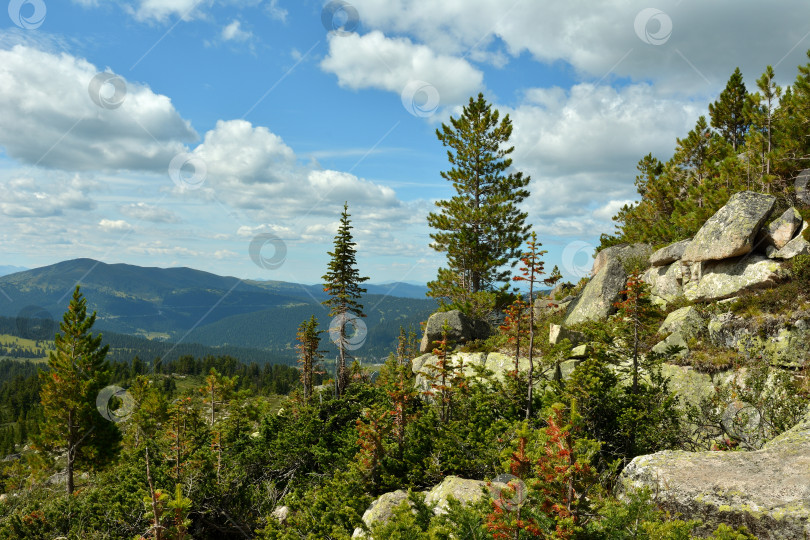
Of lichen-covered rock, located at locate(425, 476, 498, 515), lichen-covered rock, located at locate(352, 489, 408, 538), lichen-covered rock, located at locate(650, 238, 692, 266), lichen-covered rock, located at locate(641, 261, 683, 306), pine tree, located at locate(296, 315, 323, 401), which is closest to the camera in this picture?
lichen-covered rock, located at locate(425, 476, 498, 515)

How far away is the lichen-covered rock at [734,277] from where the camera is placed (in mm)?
16266

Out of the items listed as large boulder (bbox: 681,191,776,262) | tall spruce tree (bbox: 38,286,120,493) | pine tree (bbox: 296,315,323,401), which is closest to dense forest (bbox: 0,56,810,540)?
pine tree (bbox: 296,315,323,401)

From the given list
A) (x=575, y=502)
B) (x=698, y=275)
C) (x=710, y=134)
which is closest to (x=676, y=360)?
(x=698, y=275)

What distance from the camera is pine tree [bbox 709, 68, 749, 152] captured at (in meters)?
33.1

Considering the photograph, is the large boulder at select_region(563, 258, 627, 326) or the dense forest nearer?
the dense forest

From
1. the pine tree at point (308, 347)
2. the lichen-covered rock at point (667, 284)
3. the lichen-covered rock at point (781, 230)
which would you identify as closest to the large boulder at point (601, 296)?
the lichen-covered rock at point (667, 284)

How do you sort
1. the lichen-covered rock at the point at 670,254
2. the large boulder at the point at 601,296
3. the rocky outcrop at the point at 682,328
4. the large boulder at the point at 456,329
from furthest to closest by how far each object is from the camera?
the large boulder at the point at 456,329 → the lichen-covered rock at the point at 670,254 → the large boulder at the point at 601,296 → the rocky outcrop at the point at 682,328

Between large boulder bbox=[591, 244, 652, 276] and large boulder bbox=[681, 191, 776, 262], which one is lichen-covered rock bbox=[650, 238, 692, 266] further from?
large boulder bbox=[681, 191, 776, 262]

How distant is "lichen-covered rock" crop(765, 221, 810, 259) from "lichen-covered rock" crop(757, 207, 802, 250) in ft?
1.00

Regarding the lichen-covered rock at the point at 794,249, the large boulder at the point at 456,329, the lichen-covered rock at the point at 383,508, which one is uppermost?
the lichen-covered rock at the point at 794,249

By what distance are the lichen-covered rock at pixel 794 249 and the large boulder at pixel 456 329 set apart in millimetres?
14015

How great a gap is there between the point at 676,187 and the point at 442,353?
3002 centimetres

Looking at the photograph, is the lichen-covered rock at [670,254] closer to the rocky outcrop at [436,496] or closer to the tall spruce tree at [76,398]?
the rocky outcrop at [436,496]

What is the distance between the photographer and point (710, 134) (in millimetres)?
35188
